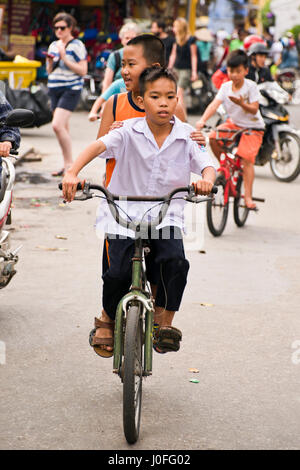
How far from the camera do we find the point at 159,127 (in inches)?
169

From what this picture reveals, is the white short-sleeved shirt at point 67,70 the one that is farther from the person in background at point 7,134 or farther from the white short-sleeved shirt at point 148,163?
the white short-sleeved shirt at point 148,163

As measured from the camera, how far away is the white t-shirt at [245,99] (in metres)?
9.12

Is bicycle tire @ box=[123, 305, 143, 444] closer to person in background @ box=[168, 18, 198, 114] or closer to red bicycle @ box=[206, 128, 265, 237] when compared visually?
red bicycle @ box=[206, 128, 265, 237]

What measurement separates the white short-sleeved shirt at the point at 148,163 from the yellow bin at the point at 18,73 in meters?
12.7

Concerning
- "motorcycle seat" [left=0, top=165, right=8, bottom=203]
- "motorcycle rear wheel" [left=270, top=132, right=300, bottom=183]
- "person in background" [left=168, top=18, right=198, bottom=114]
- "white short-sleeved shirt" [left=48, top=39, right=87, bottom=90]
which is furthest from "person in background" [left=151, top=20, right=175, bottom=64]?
"motorcycle seat" [left=0, top=165, right=8, bottom=203]

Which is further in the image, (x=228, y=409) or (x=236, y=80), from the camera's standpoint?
(x=236, y=80)

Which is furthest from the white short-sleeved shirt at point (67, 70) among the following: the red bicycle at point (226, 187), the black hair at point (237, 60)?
the black hair at point (237, 60)

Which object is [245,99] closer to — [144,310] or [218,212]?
[218,212]

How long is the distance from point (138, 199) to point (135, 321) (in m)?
0.55

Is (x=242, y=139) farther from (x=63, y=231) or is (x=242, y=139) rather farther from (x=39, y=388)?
(x=39, y=388)

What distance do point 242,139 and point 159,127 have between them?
5.12 metres

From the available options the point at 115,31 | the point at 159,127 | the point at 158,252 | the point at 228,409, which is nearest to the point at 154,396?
the point at 228,409

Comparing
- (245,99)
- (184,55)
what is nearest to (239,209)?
(245,99)

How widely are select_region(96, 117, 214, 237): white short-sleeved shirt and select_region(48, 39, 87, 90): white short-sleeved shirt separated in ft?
24.0
